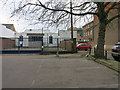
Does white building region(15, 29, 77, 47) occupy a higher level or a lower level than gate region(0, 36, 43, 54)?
higher

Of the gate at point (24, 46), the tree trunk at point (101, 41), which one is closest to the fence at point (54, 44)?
the gate at point (24, 46)

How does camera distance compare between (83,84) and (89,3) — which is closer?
(83,84)

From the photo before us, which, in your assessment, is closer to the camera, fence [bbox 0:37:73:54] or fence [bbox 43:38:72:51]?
fence [bbox 0:37:73:54]

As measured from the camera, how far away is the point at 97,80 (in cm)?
482

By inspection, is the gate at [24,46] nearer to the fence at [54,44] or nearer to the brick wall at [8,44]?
the brick wall at [8,44]

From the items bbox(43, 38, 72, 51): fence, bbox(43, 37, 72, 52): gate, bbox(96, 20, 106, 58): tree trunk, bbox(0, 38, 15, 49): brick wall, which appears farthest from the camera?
bbox(0, 38, 15, 49): brick wall

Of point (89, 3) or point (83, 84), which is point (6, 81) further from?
point (89, 3)

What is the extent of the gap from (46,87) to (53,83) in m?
0.42

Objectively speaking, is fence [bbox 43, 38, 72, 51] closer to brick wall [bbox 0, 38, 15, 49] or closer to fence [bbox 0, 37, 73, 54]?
fence [bbox 0, 37, 73, 54]

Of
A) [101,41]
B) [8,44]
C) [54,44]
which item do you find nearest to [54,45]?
[54,44]

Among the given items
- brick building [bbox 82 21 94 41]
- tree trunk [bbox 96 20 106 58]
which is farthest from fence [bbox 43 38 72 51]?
tree trunk [bbox 96 20 106 58]

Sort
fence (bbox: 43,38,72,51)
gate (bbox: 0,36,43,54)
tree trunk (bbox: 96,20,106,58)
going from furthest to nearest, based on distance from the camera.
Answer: fence (bbox: 43,38,72,51), gate (bbox: 0,36,43,54), tree trunk (bbox: 96,20,106,58)

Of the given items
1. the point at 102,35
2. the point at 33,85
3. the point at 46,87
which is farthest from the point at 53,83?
the point at 102,35

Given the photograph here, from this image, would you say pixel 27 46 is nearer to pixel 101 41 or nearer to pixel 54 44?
pixel 54 44
